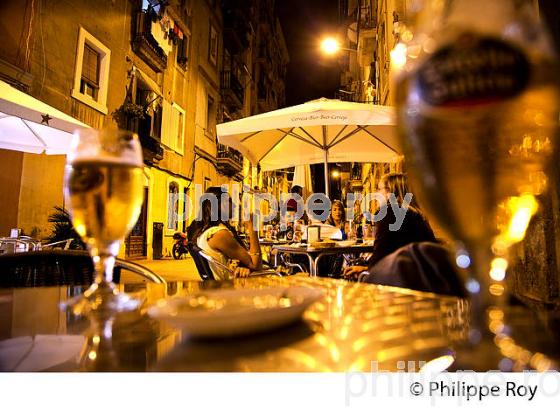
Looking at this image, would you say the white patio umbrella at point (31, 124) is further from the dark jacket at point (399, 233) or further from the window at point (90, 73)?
the window at point (90, 73)

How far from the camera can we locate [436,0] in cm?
30

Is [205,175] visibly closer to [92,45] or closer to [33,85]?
[92,45]

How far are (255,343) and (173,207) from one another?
1096 centimetres

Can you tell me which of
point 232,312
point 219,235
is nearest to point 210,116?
point 219,235

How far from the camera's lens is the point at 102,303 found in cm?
56

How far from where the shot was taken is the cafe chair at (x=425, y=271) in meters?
0.92

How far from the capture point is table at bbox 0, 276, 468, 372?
285 millimetres

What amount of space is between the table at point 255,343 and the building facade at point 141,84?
20.8ft

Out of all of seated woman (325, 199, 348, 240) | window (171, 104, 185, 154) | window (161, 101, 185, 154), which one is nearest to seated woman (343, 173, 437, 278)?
seated woman (325, 199, 348, 240)

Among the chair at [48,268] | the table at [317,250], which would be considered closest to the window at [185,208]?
the table at [317,250]

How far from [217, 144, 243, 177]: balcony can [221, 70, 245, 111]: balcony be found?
1914mm

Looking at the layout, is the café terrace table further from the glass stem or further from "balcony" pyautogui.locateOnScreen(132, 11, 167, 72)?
"balcony" pyautogui.locateOnScreen(132, 11, 167, 72)

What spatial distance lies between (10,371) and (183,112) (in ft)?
38.5

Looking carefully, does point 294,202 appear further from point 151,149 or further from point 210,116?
point 210,116
